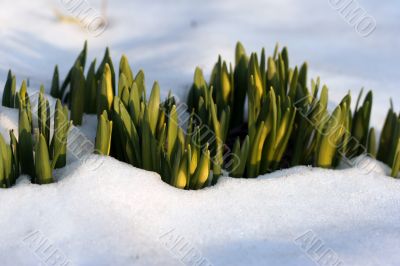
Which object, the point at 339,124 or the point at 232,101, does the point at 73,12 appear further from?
the point at 339,124

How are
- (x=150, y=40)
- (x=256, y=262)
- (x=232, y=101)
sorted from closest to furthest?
(x=256, y=262) → (x=232, y=101) → (x=150, y=40)

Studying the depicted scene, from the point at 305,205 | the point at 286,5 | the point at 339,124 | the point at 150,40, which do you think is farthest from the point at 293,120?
the point at 286,5

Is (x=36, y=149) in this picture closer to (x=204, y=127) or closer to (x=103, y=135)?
(x=103, y=135)

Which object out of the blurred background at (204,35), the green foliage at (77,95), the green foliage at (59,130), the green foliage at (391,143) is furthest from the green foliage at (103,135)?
the green foliage at (391,143)

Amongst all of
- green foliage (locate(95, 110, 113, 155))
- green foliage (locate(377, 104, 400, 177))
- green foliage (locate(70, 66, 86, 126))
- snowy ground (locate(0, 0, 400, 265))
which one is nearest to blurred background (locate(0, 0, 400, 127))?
snowy ground (locate(0, 0, 400, 265))

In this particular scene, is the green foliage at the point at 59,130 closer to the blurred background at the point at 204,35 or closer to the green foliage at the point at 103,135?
the green foliage at the point at 103,135

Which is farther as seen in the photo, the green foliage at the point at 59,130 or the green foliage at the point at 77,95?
the green foliage at the point at 77,95

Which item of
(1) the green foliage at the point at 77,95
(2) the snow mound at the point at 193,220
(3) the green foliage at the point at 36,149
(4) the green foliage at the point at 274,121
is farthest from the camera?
(1) the green foliage at the point at 77,95

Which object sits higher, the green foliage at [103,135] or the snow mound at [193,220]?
the green foliage at [103,135]
